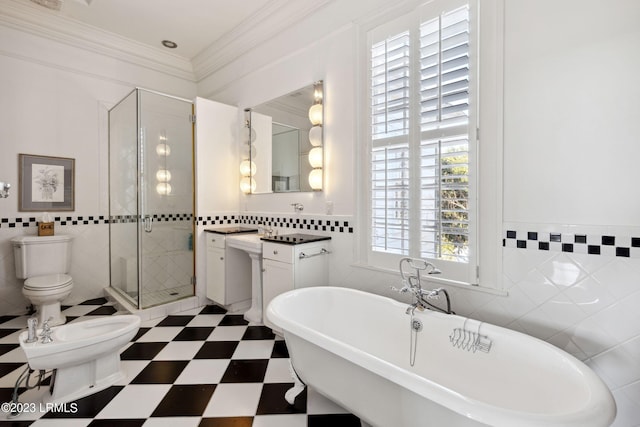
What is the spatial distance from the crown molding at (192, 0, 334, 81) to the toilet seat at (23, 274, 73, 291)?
2.79 metres

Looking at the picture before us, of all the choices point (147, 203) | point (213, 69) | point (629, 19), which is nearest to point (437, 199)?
point (629, 19)

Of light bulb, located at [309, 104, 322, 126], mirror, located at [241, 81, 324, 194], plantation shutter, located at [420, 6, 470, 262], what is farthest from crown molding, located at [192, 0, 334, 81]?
plantation shutter, located at [420, 6, 470, 262]

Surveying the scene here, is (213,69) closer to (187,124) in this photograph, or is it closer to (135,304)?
(187,124)

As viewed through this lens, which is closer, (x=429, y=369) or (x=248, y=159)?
(x=429, y=369)

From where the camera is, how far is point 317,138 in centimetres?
262

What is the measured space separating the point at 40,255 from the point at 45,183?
2.49ft

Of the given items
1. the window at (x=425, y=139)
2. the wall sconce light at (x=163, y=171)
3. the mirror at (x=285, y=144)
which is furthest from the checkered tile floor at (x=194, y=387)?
the mirror at (x=285, y=144)

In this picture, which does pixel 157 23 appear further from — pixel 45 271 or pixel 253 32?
pixel 45 271

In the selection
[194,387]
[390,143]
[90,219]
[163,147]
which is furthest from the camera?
[90,219]

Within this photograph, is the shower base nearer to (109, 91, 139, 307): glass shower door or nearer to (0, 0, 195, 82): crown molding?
(109, 91, 139, 307): glass shower door

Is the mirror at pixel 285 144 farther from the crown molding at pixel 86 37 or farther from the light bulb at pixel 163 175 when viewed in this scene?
the crown molding at pixel 86 37

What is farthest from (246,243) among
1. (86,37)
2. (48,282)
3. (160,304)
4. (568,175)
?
(86,37)

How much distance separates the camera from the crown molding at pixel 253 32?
270 centimetres

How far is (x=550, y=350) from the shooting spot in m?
1.23
